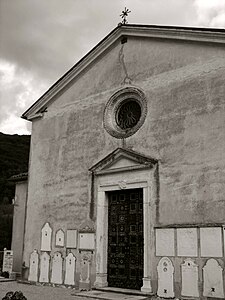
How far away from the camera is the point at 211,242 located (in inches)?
361

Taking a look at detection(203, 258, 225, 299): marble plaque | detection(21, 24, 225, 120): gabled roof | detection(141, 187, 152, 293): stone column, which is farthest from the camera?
detection(21, 24, 225, 120): gabled roof

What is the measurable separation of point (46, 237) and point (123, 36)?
7370mm

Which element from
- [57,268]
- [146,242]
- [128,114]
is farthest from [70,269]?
[128,114]

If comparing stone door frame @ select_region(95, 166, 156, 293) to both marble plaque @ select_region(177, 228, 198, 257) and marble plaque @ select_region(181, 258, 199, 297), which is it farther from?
marble plaque @ select_region(181, 258, 199, 297)

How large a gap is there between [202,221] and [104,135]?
4494 millimetres

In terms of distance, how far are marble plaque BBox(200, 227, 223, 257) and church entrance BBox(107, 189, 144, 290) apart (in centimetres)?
204

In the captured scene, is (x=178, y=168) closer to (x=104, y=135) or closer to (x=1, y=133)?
(x=104, y=135)

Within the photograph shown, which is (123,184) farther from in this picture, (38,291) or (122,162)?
(38,291)

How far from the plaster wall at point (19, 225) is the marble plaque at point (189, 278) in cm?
734

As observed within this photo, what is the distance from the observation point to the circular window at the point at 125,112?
11.7 m

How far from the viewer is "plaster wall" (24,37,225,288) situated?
9773mm

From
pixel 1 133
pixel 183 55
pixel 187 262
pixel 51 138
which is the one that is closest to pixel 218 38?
pixel 183 55

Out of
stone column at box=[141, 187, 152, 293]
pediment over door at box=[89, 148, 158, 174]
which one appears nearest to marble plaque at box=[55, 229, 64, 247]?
pediment over door at box=[89, 148, 158, 174]

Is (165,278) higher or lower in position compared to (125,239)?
lower
